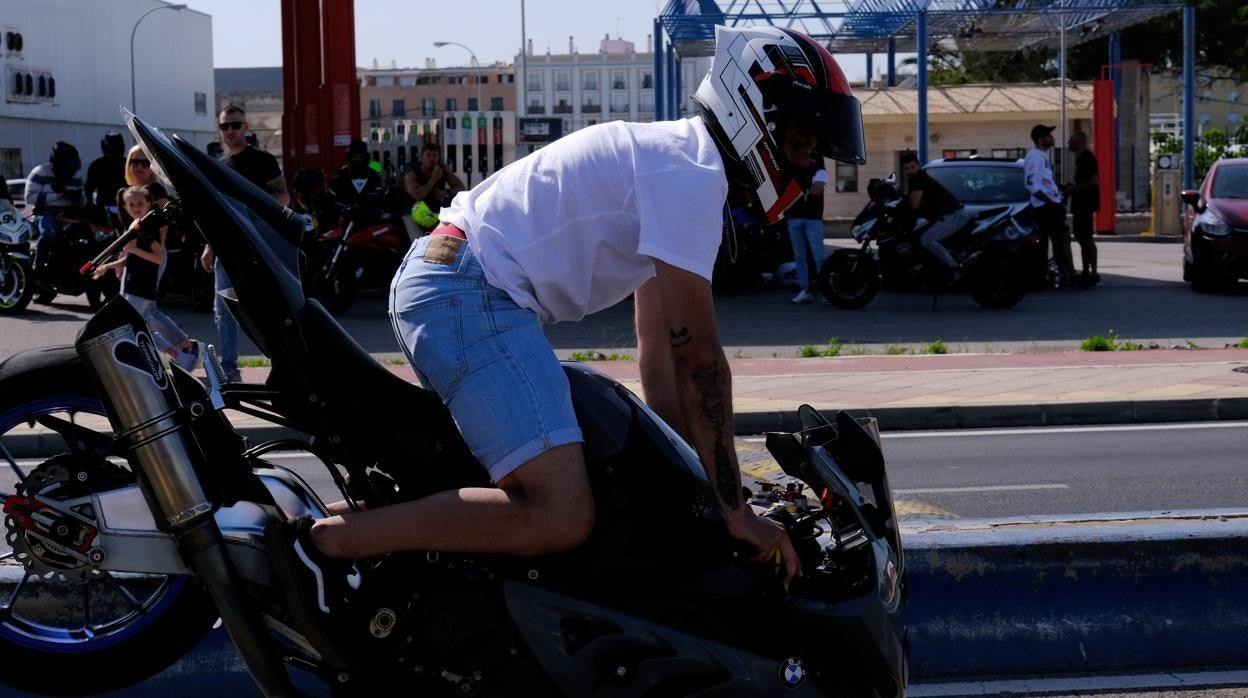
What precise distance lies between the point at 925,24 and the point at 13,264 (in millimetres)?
18906

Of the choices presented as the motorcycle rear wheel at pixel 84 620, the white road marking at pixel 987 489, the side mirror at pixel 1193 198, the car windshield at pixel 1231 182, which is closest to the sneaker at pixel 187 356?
the white road marking at pixel 987 489

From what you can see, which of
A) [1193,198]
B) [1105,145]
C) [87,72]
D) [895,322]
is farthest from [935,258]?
[87,72]

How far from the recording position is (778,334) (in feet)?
49.9

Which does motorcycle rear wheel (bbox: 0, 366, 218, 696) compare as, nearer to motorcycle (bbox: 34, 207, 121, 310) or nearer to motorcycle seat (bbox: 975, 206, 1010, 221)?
motorcycle (bbox: 34, 207, 121, 310)

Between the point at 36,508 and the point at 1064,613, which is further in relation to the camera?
the point at 1064,613

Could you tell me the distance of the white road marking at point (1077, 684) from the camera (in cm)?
426

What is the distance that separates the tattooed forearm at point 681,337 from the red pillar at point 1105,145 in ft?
100

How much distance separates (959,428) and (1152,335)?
17.5 feet

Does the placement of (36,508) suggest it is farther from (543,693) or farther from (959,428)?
(959,428)

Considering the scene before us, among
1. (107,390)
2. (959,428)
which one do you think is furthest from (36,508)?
(959,428)

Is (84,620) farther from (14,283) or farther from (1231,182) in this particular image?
(1231,182)

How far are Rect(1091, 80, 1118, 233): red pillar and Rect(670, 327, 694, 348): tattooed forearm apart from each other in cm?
3051

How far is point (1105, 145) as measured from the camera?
1277 inches

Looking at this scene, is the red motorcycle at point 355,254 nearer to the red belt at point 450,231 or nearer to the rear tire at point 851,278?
the rear tire at point 851,278
